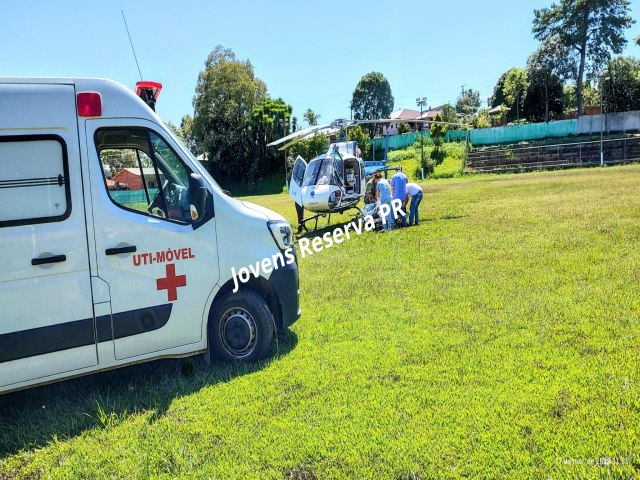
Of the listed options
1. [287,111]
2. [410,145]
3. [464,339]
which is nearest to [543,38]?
[410,145]

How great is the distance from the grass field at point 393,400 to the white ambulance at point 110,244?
1.67 ft

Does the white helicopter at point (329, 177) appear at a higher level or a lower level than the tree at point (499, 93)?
lower

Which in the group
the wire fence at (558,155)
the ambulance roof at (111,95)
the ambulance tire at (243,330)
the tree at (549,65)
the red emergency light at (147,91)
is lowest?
the ambulance tire at (243,330)

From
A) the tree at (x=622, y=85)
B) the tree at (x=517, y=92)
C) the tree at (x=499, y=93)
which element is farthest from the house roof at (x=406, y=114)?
the tree at (x=622, y=85)

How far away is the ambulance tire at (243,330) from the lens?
469cm

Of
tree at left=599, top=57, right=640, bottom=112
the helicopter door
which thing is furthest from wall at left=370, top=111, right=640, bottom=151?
the helicopter door

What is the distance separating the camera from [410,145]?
49875mm

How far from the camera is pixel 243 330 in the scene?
4.77m

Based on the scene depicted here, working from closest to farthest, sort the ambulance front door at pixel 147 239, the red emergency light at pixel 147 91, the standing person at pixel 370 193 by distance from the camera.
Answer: the ambulance front door at pixel 147 239 < the red emergency light at pixel 147 91 < the standing person at pixel 370 193

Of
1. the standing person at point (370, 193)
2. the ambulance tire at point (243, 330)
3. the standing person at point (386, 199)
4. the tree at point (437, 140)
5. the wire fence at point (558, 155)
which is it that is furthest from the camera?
the tree at point (437, 140)

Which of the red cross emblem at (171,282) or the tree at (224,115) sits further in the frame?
the tree at (224,115)

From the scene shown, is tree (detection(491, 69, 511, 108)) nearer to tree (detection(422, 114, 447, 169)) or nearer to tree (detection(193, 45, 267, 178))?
tree (detection(422, 114, 447, 169))

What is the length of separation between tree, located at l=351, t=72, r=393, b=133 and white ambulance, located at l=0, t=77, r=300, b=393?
85.7 meters

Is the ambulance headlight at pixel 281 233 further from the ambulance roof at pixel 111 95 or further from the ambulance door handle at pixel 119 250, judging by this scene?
the ambulance roof at pixel 111 95
